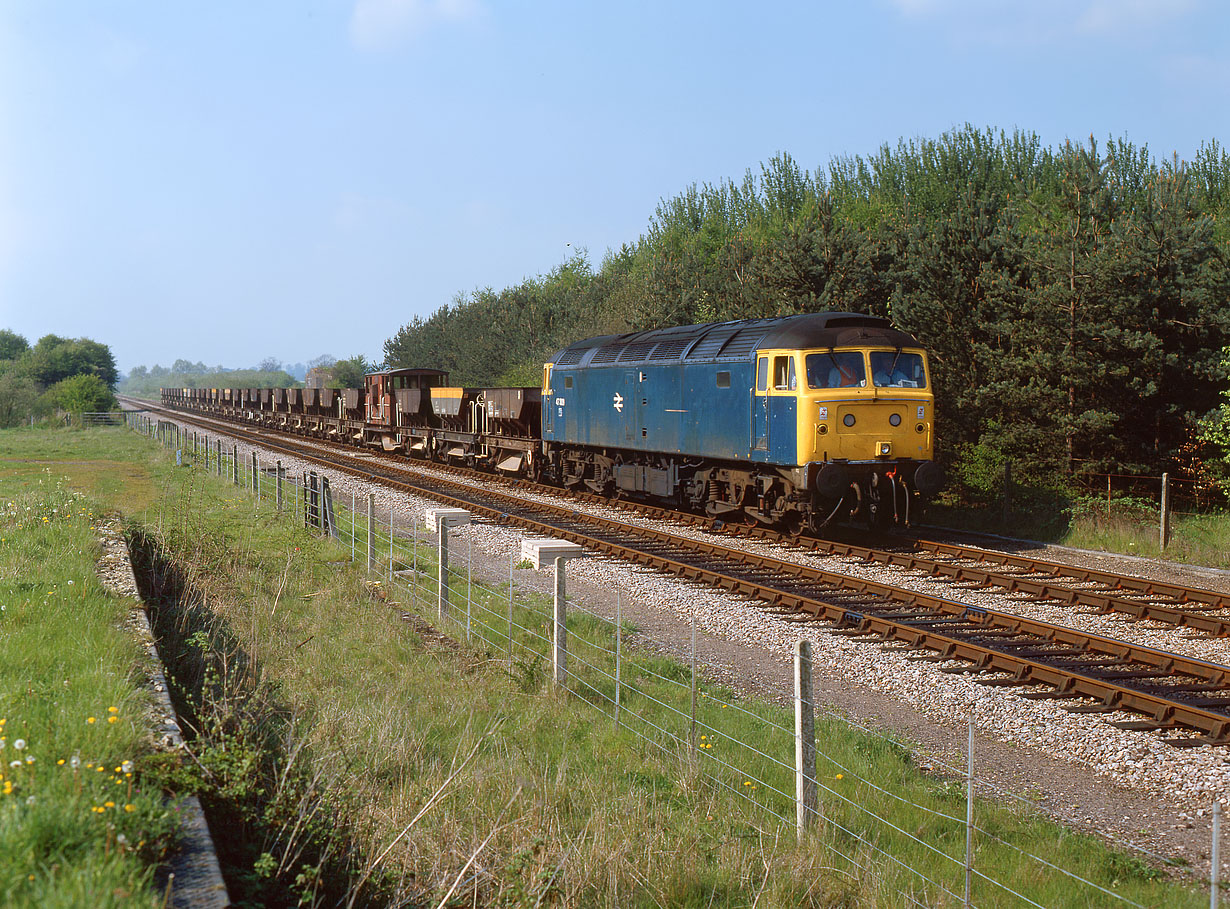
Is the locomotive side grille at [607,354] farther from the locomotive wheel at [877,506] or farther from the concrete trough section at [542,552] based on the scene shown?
the concrete trough section at [542,552]

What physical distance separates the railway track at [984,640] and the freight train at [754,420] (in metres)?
1.53

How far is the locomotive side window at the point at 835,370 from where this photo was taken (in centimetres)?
1597

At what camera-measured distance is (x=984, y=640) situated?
10.3m

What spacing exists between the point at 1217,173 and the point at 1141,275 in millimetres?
37743

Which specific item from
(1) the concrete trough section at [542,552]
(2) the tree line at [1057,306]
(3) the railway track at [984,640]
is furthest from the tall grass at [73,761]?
(2) the tree line at [1057,306]

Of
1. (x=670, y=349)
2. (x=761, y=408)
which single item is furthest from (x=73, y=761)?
(x=670, y=349)

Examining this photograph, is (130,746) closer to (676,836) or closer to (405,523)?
(676,836)

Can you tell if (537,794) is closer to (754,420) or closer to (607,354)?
(754,420)

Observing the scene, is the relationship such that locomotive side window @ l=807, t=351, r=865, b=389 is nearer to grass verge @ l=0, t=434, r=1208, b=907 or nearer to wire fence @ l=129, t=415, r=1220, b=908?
wire fence @ l=129, t=415, r=1220, b=908

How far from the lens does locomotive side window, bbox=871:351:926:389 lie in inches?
650

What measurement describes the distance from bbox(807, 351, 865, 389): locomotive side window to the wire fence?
6.02 m

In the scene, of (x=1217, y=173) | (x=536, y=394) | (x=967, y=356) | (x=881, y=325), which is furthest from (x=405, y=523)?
(x=1217, y=173)

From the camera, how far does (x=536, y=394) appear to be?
27859mm

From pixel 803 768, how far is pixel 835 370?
36.9ft
